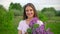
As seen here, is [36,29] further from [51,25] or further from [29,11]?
[51,25]

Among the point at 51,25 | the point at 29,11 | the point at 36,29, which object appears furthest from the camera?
the point at 51,25

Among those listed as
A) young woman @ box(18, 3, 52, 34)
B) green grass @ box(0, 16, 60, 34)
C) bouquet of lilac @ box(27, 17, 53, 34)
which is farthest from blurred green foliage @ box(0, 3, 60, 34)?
bouquet of lilac @ box(27, 17, 53, 34)

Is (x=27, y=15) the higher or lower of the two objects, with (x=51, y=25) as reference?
higher

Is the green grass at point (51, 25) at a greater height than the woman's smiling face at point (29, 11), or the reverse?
the woman's smiling face at point (29, 11)


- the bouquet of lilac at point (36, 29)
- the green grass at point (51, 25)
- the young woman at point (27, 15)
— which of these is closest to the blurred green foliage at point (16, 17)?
the green grass at point (51, 25)

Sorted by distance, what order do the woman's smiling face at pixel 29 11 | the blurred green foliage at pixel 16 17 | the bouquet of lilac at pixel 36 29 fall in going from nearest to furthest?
the bouquet of lilac at pixel 36 29 < the woman's smiling face at pixel 29 11 < the blurred green foliage at pixel 16 17

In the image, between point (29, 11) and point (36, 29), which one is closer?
point (36, 29)

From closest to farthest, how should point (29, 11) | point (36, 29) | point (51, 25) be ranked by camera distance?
point (36, 29)
point (29, 11)
point (51, 25)

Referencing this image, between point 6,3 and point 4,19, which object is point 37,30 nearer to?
point 6,3

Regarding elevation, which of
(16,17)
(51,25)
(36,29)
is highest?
(36,29)

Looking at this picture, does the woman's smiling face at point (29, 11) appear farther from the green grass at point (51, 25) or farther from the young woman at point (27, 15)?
the green grass at point (51, 25)

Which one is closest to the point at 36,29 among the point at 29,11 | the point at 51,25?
the point at 29,11

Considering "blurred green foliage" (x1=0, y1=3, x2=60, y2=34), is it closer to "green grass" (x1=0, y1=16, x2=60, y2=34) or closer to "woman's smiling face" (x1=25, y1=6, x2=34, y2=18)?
"green grass" (x1=0, y1=16, x2=60, y2=34)

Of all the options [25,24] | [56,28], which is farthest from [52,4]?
[25,24]
